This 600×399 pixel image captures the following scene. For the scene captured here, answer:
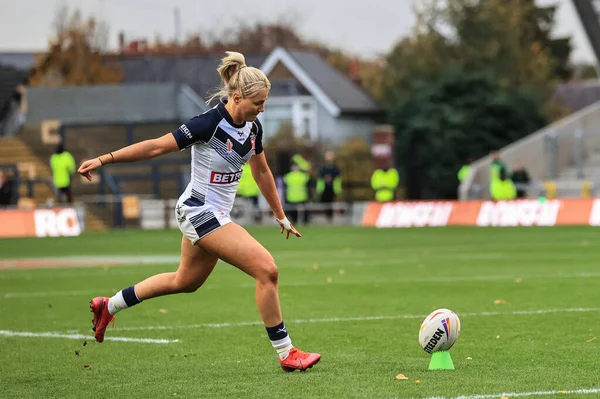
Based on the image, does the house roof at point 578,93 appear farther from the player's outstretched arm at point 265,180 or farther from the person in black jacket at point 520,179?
the player's outstretched arm at point 265,180

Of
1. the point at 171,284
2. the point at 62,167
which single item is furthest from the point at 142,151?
the point at 62,167

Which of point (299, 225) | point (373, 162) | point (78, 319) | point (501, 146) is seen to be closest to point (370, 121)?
point (501, 146)

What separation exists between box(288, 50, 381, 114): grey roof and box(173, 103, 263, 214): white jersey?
187 ft

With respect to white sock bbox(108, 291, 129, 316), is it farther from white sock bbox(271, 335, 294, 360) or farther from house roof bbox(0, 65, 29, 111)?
house roof bbox(0, 65, 29, 111)

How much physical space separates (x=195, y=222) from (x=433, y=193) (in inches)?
1479

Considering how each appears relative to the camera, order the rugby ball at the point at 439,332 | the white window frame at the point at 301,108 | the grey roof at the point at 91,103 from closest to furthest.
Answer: the rugby ball at the point at 439,332
the grey roof at the point at 91,103
the white window frame at the point at 301,108

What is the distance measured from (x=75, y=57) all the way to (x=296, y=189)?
108 feet

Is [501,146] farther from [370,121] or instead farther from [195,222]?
[195,222]

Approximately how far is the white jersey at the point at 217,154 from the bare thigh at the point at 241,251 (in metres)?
0.23

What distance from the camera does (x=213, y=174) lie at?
922cm

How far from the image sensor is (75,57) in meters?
67.9

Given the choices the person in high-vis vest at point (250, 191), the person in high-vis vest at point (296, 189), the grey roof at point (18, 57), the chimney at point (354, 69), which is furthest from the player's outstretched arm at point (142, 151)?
the grey roof at point (18, 57)

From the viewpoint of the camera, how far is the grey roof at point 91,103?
63750mm

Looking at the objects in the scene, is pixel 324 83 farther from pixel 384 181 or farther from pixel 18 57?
pixel 18 57
